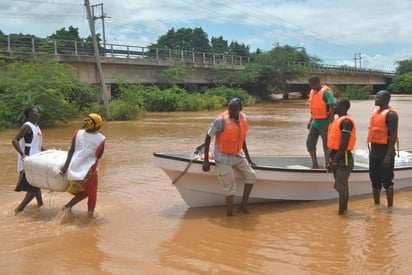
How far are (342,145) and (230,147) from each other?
156cm

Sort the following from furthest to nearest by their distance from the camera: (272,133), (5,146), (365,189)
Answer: (272,133) → (5,146) → (365,189)

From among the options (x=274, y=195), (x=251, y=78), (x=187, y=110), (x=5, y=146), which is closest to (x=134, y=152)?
(x=5, y=146)

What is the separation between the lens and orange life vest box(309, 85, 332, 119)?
7777mm

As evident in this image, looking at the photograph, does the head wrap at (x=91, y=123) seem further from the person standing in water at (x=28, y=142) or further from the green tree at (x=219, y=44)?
the green tree at (x=219, y=44)

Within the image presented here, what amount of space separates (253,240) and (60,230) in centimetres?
250

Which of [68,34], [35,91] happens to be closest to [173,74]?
[35,91]

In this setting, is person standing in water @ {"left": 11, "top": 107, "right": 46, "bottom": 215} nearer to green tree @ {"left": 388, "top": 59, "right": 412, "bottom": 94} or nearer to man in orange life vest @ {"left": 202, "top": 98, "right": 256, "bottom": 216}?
man in orange life vest @ {"left": 202, "top": 98, "right": 256, "bottom": 216}

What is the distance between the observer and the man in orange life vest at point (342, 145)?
6586 mm

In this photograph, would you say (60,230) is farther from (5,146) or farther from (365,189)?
(5,146)

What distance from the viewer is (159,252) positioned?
545cm

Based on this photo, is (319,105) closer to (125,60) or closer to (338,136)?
(338,136)

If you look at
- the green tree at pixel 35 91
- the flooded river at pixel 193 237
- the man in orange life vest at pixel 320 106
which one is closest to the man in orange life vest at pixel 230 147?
the flooded river at pixel 193 237

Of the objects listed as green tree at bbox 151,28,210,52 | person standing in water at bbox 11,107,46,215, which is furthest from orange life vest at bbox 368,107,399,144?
green tree at bbox 151,28,210,52

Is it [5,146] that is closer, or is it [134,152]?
[134,152]
